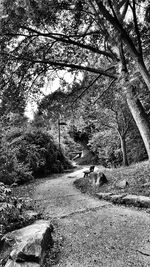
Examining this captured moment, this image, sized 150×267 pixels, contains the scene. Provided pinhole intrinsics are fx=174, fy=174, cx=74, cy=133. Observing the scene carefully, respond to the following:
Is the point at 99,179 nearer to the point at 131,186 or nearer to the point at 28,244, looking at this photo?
the point at 131,186

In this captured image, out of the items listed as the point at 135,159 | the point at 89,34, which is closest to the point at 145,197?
the point at 89,34

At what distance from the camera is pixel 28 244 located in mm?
2531

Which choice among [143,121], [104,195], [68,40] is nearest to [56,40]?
[68,40]

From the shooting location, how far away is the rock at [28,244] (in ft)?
7.73

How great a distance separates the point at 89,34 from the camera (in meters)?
5.54

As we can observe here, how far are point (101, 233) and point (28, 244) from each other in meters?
1.49

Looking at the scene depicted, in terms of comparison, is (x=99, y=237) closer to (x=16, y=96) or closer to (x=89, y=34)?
(x=16, y=96)

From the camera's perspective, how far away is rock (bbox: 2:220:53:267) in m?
2.36

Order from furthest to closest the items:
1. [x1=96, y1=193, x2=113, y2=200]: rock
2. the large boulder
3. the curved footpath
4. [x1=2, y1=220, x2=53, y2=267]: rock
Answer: the large boulder
[x1=96, y1=193, x2=113, y2=200]: rock
the curved footpath
[x1=2, y1=220, x2=53, y2=267]: rock

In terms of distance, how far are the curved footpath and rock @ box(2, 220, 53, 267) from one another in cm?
36

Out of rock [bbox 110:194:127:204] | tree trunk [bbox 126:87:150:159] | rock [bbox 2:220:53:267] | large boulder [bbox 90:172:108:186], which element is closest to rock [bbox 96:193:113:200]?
rock [bbox 110:194:127:204]

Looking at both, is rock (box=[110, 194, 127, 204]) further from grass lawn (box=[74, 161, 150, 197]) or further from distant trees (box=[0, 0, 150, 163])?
distant trees (box=[0, 0, 150, 163])

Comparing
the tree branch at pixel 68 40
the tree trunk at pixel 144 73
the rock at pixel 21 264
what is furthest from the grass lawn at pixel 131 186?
the tree branch at pixel 68 40

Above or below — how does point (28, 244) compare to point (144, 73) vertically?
below
